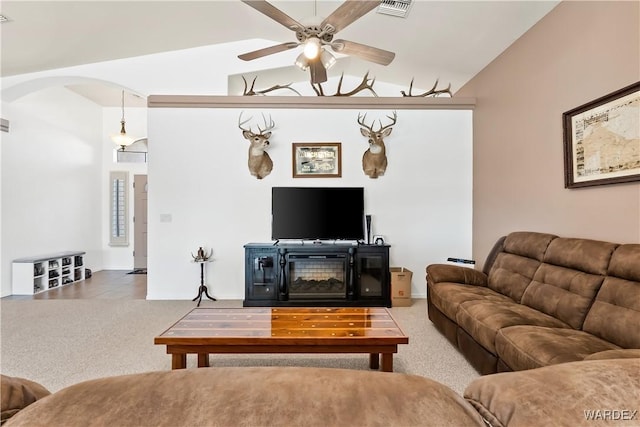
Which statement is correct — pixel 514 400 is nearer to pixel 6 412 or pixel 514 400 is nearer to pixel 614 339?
pixel 6 412

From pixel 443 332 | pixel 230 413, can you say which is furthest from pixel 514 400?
pixel 443 332

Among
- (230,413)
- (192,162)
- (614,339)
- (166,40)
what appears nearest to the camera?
(230,413)

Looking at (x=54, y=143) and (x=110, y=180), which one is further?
(x=110, y=180)

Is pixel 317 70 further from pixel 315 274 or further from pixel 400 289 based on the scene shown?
pixel 400 289

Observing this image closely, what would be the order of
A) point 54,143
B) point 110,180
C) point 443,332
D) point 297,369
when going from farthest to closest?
point 110,180
point 54,143
point 443,332
point 297,369

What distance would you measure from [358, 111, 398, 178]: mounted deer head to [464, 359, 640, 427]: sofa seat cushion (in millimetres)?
3964

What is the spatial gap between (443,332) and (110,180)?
6949mm

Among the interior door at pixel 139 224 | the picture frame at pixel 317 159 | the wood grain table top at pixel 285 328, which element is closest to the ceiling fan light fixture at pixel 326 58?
the picture frame at pixel 317 159

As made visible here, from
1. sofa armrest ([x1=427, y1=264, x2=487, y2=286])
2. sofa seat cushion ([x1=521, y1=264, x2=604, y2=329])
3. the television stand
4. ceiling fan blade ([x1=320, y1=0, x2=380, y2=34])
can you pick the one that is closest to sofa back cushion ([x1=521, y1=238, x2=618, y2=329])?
sofa seat cushion ([x1=521, y1=264, x2=604, y2=329])

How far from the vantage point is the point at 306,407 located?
0.52 meters

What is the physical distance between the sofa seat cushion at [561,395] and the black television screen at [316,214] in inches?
147

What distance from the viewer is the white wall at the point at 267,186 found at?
15.0ft

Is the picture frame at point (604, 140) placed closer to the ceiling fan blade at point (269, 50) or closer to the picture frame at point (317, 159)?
the ceiling fan blade at point (269, 50)

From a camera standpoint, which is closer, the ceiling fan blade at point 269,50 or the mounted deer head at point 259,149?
the ceiling fan blade at point 269,50
